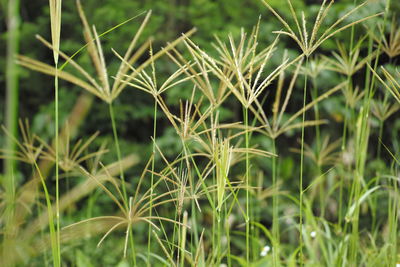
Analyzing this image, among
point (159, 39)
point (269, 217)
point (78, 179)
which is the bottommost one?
point (269, 217)

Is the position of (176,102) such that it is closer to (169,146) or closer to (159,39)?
(169,146)

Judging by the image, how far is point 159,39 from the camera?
3027 mm

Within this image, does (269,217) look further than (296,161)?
No

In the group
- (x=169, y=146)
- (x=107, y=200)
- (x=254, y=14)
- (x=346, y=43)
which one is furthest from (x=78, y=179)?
(x=346, y=43)

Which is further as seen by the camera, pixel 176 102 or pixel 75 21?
pixel 75 21

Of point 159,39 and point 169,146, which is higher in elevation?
point 159,39

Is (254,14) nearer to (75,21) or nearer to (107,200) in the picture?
(75,21)

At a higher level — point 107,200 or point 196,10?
point 196,10

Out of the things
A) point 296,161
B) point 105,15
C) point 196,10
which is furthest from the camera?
point 296,161

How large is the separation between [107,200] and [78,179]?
19 cm

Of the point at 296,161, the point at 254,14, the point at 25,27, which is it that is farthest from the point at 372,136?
the point at 25,27

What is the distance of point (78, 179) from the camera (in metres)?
2.79

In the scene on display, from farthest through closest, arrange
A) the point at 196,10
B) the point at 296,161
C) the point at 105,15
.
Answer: the point at 296,161 → the point at 196,10 → the point at 105,15

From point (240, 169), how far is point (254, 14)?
0.83 m
